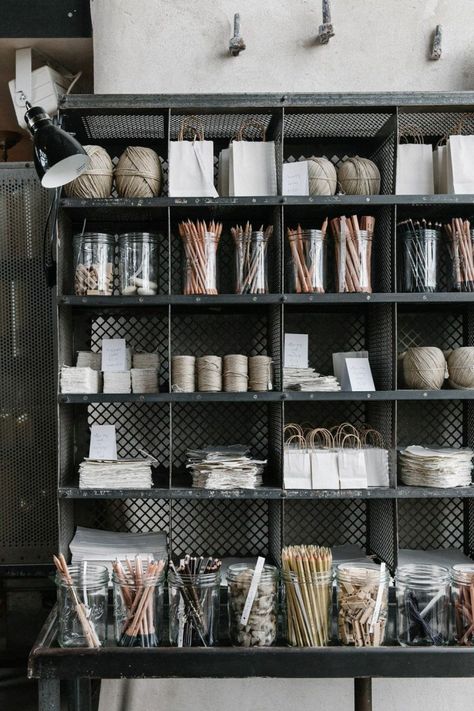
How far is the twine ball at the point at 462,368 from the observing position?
2.96m

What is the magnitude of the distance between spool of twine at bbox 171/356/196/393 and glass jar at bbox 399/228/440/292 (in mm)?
984

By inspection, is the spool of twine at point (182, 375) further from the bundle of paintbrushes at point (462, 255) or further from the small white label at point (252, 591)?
the bundle of paintbrushes at point (462, 255)

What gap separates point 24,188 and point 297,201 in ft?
4.90

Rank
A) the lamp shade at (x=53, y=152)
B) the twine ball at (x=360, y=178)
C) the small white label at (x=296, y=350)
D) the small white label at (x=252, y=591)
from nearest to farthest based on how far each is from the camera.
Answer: the small white label at (x=252, y=591), the lamp shade at (x=53, y=152), the twine ball at (x=360, y=178), the small white label at (x=296, y=350)

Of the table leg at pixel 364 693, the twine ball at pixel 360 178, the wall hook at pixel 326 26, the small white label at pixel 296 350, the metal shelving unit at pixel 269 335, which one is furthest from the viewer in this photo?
the wall hook at pixel 326 26

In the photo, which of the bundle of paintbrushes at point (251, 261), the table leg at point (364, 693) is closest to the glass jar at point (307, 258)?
the bundle of paintbrushes at point (251, 261)

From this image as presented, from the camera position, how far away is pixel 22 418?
3525mm

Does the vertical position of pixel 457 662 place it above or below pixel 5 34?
below

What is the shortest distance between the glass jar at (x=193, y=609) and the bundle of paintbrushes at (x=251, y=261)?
118cm

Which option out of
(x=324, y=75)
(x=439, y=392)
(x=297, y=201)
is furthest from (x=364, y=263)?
(x=324, y=75)

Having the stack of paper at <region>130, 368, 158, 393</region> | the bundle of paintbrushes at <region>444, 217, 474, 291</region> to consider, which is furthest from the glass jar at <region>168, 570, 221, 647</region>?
the bundle of paintbrushes at <region>444, 217, 474, 291</region>

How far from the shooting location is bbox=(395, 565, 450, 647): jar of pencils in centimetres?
232

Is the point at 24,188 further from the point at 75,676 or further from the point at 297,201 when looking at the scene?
the point at 75,676

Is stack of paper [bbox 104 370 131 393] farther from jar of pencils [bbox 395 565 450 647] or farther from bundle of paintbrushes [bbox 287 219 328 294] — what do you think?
jar of pencils [bbox 395 565 450 647]
